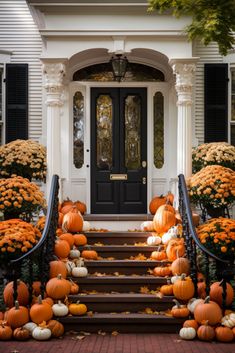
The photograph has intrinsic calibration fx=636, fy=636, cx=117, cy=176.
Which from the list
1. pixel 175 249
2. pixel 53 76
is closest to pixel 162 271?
pixel 175 249

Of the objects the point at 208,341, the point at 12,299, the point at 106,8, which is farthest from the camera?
the point at 106,8

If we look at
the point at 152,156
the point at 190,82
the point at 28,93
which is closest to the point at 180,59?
the point at 190,82

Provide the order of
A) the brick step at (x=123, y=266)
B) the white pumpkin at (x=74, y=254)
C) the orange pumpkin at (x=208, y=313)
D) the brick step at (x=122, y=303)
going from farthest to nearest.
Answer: the white pumpkin at (x=74, y=254), the brick step at (x=123, y=266), the brick step at (x=122, y=303), the orange pumpkin at (x=208, y=313)

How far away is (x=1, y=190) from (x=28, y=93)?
3385 mm

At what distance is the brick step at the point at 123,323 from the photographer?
320 inches

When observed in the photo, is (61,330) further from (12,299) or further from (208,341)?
(208,341)

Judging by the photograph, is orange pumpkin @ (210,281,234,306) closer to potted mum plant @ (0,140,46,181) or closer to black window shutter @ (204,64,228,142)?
potted mum plant @ (0,140,46,181)

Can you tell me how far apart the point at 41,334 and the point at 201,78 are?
→ 6.60 meters

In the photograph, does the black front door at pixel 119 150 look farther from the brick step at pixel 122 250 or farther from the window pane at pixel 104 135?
the brick step at pixel 122 250

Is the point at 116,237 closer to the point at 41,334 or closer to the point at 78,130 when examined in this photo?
the point at 41,334

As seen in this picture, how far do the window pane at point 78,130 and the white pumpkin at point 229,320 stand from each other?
5251 millimetres

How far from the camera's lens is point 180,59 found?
34.7ft

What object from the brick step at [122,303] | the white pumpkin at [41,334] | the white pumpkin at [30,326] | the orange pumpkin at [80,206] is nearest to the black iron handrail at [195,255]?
the brick step at [122,303]

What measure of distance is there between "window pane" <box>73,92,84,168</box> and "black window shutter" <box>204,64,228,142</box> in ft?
7.89
